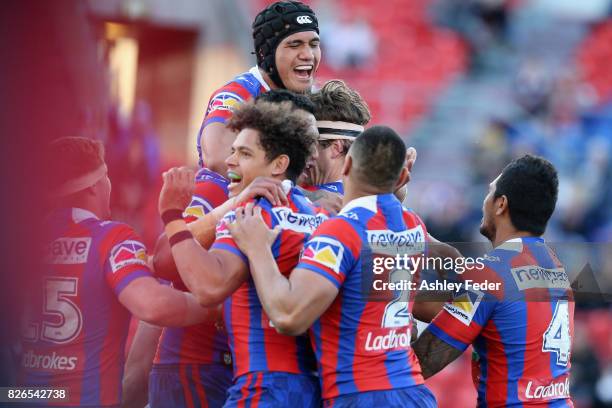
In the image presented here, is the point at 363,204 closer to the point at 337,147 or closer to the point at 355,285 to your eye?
the point at 355,285

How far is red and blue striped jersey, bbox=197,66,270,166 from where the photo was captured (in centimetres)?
494

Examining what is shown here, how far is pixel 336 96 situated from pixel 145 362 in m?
1.80

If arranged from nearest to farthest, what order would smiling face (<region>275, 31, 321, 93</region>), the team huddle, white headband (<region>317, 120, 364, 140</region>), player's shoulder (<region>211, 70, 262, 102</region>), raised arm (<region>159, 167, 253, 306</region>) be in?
raised arm (<region>159, 167, 253, 306</region>) < the team huddle < white headband (<region>317, 120, 364, 140</region>) < player's shoulder (<region>211, 70, 262, 102</region>) < smiling face (<region>275, 31, 321, 93</region>)

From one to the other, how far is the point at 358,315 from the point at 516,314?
0.92 m

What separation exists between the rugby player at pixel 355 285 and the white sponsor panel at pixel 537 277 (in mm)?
687

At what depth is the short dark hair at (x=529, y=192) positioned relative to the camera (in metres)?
4.49

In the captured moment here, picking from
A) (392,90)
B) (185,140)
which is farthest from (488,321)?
(392,90)

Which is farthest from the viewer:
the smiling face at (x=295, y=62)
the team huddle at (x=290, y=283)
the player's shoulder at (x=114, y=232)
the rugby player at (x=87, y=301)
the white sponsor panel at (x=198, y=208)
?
the smiling face at (x=295, y=62)

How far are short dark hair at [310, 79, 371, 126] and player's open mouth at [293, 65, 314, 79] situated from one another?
232mm

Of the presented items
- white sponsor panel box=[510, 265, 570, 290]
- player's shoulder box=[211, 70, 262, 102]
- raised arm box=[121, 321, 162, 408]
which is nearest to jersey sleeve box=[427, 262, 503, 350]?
white sponsor panel box=[510, 265, 570, 290]

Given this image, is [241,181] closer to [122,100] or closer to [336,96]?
[336,96]

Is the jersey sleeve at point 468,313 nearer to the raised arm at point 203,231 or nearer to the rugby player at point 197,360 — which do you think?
the raised arm at point 203,231

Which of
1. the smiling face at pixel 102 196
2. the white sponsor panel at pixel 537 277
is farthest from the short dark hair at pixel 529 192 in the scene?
the smiling face at pixel 102 196

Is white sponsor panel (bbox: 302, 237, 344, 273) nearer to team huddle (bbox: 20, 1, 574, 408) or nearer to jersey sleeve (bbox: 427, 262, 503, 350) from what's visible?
team huddle (bbox: 20, 1, 574, 408)
